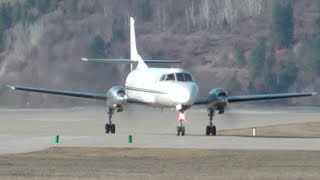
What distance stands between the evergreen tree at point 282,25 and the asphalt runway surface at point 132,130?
31.4 m

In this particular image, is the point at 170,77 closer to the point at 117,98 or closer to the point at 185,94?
the point at 185,94

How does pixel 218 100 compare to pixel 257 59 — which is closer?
pixel 218 100

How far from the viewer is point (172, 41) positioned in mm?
104750

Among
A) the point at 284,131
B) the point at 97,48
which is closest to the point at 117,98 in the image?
the point at 284,131

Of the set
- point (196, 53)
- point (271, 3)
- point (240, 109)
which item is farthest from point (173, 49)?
point (240, 109)

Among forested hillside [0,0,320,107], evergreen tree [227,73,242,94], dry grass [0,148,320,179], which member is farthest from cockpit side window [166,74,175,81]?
evergreen tree [227,73,242,94]

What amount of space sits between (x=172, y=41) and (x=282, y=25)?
486 inches

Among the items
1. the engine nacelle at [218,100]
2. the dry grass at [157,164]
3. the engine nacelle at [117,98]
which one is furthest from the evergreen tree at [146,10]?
the dry grass at [157,164]

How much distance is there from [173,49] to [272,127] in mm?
51365

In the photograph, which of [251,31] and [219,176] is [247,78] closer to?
[251,31]

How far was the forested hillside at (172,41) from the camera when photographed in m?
76.7

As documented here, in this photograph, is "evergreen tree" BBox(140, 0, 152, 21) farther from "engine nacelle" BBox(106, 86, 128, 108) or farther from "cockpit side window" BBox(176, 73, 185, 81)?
"cockpit side window" BBox(176, 73, 185, 81)

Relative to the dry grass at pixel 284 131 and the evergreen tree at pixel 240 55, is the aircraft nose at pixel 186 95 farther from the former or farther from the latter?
the evergreen tree at pixel 240 55

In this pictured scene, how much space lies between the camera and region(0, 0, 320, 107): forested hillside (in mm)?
76688
